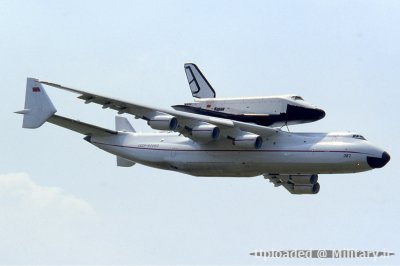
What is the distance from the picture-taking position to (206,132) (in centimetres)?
4466

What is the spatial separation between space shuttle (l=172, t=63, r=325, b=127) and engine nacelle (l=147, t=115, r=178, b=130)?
234 centimetres

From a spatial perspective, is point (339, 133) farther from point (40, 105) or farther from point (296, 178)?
point (40, 105)

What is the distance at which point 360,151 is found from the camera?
43500mm

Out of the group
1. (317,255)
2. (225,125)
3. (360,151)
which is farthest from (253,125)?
(317,255)

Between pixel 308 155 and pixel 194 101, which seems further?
pixel 194 101

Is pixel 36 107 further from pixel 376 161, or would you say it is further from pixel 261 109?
pixel 376 161

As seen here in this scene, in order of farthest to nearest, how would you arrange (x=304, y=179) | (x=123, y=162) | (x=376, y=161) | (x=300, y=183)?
(x=123, y=162)
(x=300, y=183)
(x=304, y=179)
(x=376, y=161)

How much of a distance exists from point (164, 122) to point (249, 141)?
12.7 ft

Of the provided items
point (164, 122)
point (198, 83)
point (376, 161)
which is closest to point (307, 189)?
point (376, 161)

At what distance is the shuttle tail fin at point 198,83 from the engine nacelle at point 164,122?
18.0 ft

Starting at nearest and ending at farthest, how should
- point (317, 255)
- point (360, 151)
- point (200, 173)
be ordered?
1. point (317, 255)
2. point (360, 151)
3. point (200, 173)

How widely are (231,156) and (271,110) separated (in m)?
2.77

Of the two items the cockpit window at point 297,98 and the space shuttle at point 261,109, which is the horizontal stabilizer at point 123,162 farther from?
the cockpit window at point 297,98

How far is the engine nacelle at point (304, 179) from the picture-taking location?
162ft
